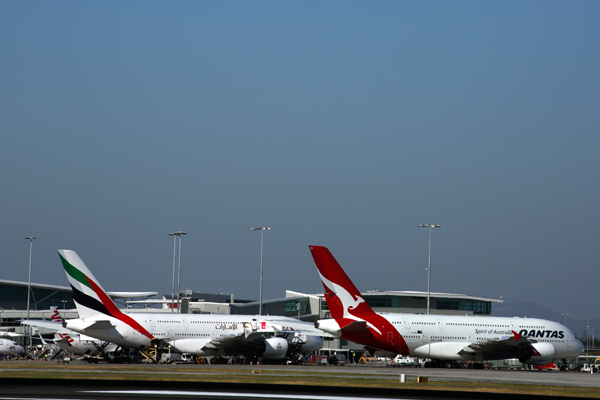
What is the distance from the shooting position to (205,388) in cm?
2956

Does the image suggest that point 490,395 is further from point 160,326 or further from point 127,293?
point 127,293

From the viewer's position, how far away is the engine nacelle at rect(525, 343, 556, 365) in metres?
61.0

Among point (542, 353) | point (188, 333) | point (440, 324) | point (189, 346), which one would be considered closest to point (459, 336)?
point (440, 324)

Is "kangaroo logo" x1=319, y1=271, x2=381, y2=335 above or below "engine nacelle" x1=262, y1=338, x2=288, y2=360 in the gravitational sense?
above

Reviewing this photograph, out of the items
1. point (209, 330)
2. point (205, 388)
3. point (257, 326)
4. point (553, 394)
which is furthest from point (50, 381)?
point (257, 326)

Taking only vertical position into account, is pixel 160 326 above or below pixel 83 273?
below

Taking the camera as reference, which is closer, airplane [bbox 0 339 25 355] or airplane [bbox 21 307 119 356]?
airplane [bbox 21 307 119 356]

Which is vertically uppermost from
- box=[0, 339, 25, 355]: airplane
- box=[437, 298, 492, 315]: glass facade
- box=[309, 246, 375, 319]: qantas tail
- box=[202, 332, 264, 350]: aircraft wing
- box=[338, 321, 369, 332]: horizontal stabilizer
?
box=[309, 246, 375, 319]: qantas tail

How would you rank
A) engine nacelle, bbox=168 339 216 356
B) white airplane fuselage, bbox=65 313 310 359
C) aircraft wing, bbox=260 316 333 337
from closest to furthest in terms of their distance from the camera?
white airplane fuselage, bbox=65 313 310 359, engine nacelle, bbox=168 339 216 356, aircraft wing, bbox=260 316 333 337

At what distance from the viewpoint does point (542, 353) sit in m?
61.0

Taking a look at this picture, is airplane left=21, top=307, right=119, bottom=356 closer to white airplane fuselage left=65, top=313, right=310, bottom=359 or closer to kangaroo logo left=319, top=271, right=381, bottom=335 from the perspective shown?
white airplane fuselage left=65, top=313, right=310, bottom=359

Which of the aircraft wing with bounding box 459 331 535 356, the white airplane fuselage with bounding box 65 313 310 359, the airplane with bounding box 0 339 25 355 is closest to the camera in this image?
the white airplane fuselage with bounding box 65 313 310 359

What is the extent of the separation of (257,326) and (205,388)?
3562 cm

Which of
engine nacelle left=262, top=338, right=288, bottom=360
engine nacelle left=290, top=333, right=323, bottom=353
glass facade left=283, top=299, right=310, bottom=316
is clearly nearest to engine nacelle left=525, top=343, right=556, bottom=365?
engine nacelle left=290, top=333, right=323, bottom=353
